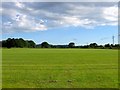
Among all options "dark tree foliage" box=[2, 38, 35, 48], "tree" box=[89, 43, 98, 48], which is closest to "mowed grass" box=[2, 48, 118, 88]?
"dark tree foliage" box=[2, 38, 35, 48]

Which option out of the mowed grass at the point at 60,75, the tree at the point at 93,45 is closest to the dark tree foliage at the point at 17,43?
the tree at the point at 93,45

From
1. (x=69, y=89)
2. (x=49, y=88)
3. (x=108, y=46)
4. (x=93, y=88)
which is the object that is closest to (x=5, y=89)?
(x=49, y=88)

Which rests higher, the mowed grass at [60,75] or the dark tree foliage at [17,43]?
the dark tree foliage at [17,43]

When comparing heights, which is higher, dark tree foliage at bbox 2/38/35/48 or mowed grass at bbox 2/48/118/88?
dark tree foliage at bbox 2/38/35/48

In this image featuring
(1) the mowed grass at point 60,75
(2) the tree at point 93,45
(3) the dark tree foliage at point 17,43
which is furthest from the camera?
(2) the tree at point 93,45

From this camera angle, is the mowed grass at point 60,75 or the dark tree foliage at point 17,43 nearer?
the mowed grass at point 60,75

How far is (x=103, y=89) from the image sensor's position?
12.9 m

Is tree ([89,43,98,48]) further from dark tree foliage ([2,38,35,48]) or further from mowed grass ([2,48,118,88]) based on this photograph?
mowed grass ([2,48,118,88])

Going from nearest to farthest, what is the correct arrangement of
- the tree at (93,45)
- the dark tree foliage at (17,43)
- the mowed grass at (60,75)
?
the mowed grass at (60,75), the dark tree foliage at (17,43), the tree at (93,45)

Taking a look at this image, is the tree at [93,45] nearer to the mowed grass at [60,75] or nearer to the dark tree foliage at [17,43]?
the dark tree foliage at [17,43]

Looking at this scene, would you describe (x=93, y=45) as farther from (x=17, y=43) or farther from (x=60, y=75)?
(x=60, y=75)

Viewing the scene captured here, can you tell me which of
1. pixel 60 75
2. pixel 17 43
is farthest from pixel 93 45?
pixel 60 75

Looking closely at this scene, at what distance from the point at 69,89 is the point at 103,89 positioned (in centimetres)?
145

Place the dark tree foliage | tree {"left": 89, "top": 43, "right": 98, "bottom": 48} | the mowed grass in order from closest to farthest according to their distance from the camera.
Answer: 1. the mowed grass
2. the dark tree foliage
3. tree {"left": 89, "top": 43, "right": 98, "bottom": 48}
